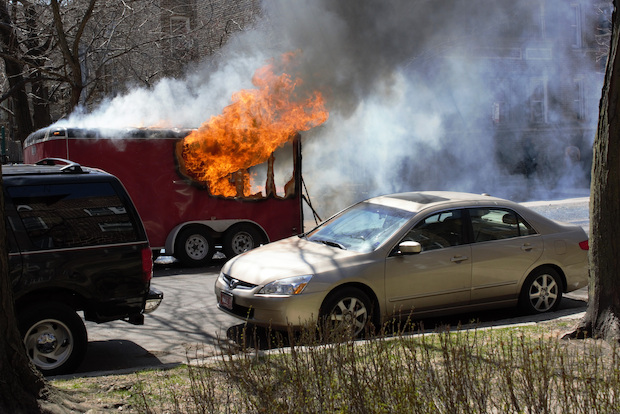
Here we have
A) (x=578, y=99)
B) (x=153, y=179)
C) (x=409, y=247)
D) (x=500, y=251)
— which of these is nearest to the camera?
(x=409, y=247)

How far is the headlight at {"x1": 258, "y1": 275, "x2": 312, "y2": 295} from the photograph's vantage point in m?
6.27

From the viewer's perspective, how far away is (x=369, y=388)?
339 cm

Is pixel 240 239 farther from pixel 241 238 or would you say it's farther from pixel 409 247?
pixel 409 247

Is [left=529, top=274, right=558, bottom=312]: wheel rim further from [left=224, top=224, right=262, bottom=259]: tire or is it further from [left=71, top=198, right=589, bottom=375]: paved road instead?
[left=224, top=224, right=262, bottom=259]: tire

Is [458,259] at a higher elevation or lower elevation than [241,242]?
higher

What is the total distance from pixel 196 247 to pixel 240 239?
34.4 inches

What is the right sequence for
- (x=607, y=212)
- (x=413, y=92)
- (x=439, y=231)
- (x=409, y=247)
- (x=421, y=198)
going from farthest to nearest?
(x=413, y=92) → (x=421, y=198) → (x=439, y=231) → (x=409, y=247) → (x=607, y=212)

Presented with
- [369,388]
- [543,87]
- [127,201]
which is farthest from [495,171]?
[369,388]

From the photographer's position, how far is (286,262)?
6.68 metres

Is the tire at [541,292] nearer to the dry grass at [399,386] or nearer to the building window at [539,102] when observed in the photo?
the dry grass at [399,386]

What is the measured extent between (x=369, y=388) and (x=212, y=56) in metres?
17.5

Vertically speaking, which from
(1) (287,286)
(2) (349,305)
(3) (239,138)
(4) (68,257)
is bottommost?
Answer: (2) (349,305)

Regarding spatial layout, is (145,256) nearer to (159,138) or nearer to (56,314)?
(56,314)

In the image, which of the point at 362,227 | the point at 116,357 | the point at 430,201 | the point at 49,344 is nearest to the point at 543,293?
the point at 430,201
